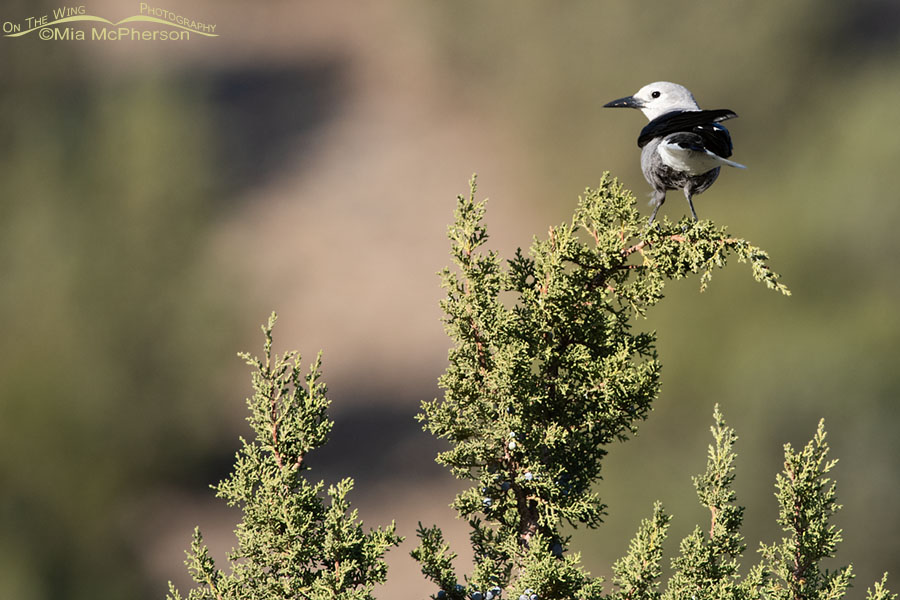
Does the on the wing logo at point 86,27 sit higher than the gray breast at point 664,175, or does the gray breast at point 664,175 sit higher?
the on the wing logo at point 86,27

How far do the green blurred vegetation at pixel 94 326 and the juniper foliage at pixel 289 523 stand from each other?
514cm

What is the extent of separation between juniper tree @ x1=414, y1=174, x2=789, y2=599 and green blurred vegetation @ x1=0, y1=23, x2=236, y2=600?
18.0 ft

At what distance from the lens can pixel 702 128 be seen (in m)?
3.09

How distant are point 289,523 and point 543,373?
2.69 ft

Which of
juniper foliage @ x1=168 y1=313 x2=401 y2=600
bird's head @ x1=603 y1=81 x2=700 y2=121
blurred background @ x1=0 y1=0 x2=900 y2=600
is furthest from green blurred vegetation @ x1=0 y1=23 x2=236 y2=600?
bird's head @ x1=603 y1=81 x2=700 y2=121

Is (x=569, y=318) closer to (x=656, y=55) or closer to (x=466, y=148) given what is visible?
(x=656, y=55)

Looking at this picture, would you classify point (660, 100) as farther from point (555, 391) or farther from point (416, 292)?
point (416, 292)

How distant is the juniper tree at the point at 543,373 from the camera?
91.3 inches

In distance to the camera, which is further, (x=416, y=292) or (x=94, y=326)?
(x=416, y=292)

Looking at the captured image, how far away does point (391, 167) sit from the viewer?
1906 centimetres

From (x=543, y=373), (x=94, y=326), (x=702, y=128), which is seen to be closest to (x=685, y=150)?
(x=702, y=128)

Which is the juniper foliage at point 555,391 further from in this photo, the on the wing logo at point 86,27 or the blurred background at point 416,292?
the on the wing logo at point 86,27

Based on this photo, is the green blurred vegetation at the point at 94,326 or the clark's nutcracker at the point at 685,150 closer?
the clark's nutcracker at the point at 685,150

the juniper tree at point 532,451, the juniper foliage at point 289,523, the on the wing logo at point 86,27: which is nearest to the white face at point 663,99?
the juniper tree at point 532,451
